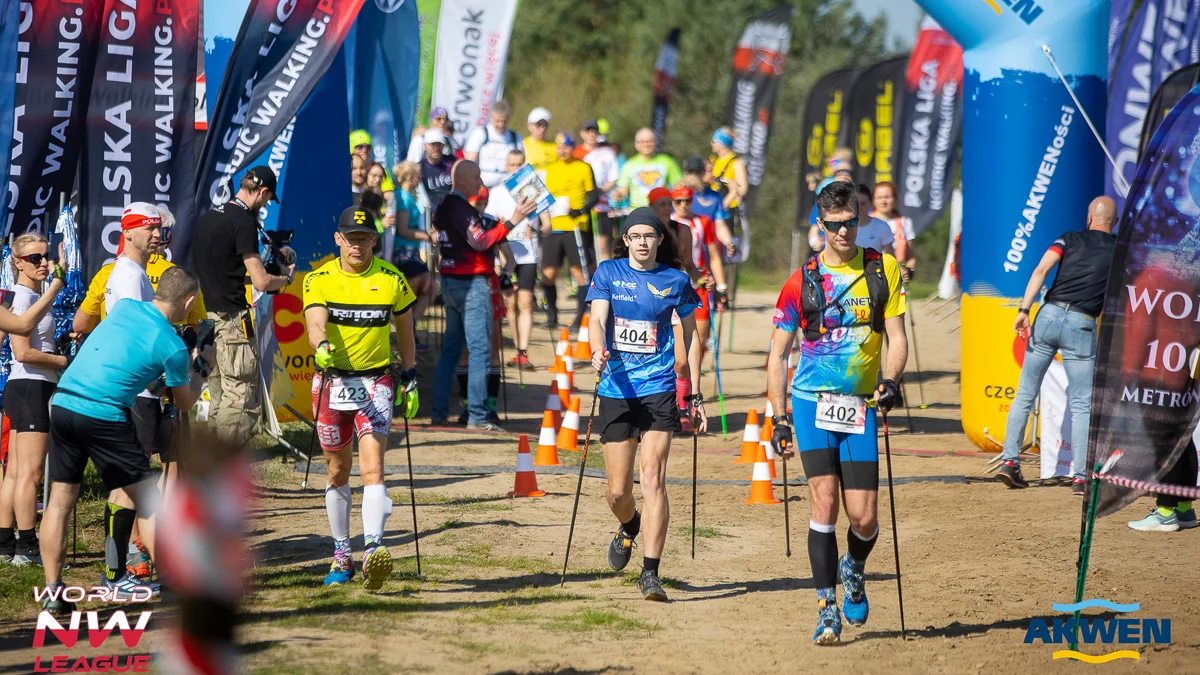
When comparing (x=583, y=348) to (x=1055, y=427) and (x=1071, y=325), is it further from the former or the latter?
(x=1071, y=325)

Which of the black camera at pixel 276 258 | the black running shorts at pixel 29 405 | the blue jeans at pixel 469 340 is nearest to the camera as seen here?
the black running shorts at pixel 29 405

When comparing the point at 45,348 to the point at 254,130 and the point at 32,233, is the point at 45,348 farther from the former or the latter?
the point at 254,130

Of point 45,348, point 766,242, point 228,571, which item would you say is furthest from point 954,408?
point 766,242

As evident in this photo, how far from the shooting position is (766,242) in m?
33.3

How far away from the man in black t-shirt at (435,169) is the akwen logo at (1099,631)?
978 centimetres

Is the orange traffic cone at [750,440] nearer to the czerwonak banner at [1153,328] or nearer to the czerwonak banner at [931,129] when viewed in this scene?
the czerwonak banner at [1153,328]

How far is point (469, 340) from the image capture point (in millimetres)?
12336

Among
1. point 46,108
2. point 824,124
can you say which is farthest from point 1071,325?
point 824,124

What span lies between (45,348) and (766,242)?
26.9m

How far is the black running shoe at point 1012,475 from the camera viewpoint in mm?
10312

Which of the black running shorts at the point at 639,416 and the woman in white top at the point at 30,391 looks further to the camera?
the woman in white top at the point at 30,391

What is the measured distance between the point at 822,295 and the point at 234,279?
478 cm

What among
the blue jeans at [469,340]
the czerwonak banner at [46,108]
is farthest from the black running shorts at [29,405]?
the blue jeans at [469,340]

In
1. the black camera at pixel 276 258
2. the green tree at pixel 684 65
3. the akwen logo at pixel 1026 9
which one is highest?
the green tree at pixel 684 65
